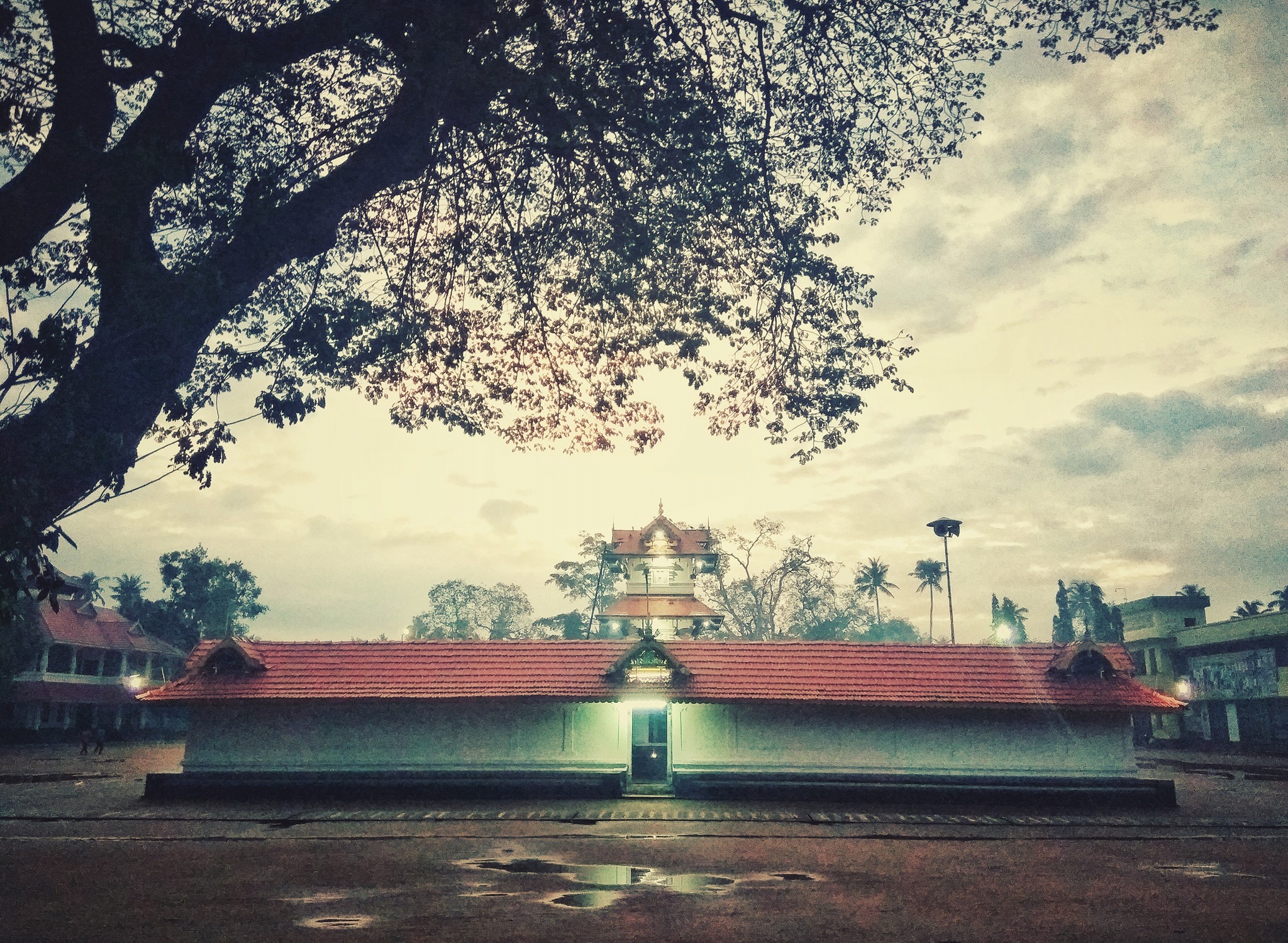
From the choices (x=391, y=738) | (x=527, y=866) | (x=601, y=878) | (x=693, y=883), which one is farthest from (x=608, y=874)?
(x=391, y=738)

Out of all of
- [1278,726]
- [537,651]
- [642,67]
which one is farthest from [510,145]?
[1278,726]

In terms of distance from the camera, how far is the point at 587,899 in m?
8.95

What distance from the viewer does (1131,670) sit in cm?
2073

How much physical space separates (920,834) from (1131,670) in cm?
949

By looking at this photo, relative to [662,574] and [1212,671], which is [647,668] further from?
[1212,671]

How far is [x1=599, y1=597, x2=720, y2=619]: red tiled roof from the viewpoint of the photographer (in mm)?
38469

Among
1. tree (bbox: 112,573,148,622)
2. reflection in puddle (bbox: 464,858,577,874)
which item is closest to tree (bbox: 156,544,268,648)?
tree (bbox: 112,573,148,622)

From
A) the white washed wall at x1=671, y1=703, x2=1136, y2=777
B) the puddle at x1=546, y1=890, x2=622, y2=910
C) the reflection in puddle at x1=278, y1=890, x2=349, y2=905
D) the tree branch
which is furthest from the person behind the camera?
the white washed wall at x1=671, y1=703, x2=1136, y2=777

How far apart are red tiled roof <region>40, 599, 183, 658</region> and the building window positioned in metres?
0.92

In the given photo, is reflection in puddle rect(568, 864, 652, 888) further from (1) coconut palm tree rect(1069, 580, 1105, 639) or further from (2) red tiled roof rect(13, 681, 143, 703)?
(1) coconut palm tree rect(1069, 580, 1105, 639)

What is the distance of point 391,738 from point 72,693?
112 feet

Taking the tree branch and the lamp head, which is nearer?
the tree branch

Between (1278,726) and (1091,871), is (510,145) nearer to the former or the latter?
(1091,871)

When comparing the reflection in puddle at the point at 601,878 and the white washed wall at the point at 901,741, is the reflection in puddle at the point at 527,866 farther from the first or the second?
the white washed wall at the point at 901,741
